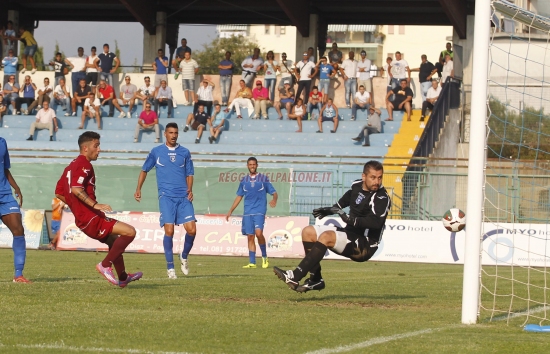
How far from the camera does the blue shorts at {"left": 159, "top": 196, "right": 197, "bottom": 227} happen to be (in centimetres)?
1329

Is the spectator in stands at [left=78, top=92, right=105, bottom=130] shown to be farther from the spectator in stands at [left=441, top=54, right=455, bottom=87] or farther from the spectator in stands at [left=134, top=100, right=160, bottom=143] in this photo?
the spectator in stands at [left=441, top=54, right=455, bottom=87]

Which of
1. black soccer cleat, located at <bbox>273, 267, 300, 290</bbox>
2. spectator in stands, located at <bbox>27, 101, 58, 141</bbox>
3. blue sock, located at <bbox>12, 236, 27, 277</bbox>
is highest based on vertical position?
spectator in stands, located at <bbox>27, 101, 58, 141</bbox>

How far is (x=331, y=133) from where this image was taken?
28500 millimetres

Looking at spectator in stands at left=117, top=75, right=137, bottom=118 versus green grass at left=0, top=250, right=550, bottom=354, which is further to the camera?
spectator in stands at left=117, top=75, right=137, bottom=118

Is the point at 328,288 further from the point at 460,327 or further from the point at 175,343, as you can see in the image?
the point at 175,343

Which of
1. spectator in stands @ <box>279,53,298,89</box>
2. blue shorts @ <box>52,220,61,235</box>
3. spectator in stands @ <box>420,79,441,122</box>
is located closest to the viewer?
blue shorts @ <box>52,220,61,235</box>

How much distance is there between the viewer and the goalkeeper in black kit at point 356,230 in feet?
30.6

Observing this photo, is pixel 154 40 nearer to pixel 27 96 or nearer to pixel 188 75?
pixel 188 75

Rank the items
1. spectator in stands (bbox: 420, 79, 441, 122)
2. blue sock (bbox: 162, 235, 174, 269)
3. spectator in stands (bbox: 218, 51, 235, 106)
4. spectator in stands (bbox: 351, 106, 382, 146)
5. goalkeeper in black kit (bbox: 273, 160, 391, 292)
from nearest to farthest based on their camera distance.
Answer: goalkeeper in black kit (bbox: 273, 160, 391, 292)
blue sock (bbox: 162, 235, 174, 269)
spectator in stands (bbox: 351, 106, 382, 146)
spectator in stands (bbox: 420, 79, 441, 122)
spectator in stands (bbox: 218, 51, 235, 106)

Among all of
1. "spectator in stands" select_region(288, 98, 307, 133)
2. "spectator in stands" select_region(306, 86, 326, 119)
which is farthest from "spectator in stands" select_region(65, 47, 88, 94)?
"spectator in stands" select_region(306, 86, 326, 119)

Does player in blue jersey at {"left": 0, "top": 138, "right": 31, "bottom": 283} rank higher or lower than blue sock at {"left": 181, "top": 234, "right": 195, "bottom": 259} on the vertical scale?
higher

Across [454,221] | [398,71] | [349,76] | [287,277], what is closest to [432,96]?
[398,71]

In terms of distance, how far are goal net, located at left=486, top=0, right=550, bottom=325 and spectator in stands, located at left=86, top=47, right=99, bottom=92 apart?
15.1 metres

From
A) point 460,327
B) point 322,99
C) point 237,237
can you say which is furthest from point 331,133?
point 460,327
